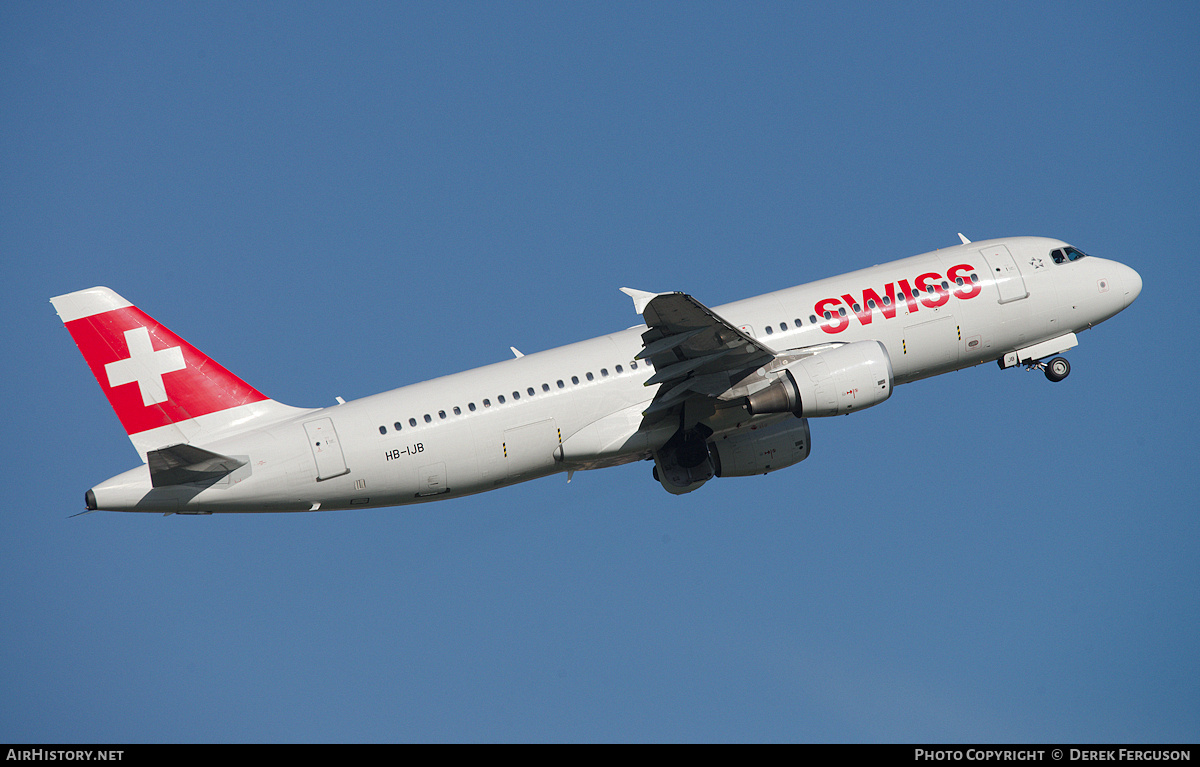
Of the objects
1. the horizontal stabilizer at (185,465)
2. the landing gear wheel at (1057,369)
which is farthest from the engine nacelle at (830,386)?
the horizontal stabilizer at (185,465)

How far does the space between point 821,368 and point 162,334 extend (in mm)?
19105

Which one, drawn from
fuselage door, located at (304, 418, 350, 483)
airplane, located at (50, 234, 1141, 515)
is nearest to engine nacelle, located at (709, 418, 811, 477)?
airplane, located at (50, 234, 1141, 515)

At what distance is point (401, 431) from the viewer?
3145cm

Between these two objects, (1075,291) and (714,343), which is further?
(1075,291)

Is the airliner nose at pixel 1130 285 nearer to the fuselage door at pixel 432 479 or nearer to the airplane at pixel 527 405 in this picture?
the airplane at pixel 527 405

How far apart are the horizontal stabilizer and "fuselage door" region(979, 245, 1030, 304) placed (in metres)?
23.9

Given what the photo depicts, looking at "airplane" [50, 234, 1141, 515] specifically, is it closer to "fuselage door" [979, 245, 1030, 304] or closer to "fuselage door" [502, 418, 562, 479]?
"fuselage door" [502, 418, 562, 479]

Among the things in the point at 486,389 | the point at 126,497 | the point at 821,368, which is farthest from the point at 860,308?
the point at 126,497

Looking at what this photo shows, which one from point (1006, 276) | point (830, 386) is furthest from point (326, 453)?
point (1006, 276)

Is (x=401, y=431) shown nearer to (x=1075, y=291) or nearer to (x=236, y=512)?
(x=236, y=512)

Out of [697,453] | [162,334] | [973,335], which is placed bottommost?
[697,453]

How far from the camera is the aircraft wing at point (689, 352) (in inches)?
1179

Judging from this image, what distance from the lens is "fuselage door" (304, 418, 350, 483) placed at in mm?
30997
